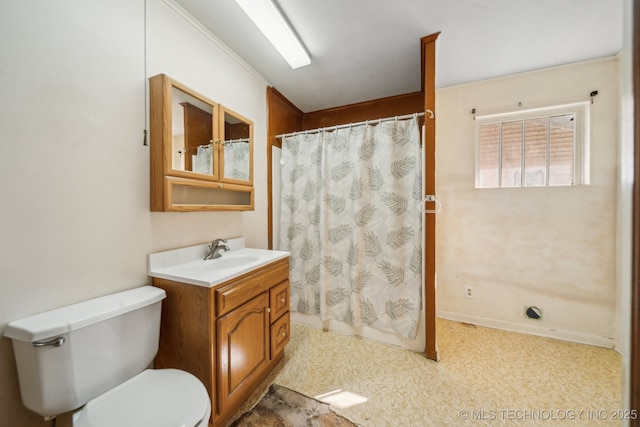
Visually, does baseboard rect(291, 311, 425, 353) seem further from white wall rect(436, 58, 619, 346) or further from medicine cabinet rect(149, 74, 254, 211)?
medicine cabinet rect(149, 74, 254, 211)

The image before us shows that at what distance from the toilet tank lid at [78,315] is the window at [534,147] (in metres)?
2.70

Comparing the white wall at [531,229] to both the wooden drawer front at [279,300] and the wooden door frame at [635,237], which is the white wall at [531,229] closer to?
the wooden drawer front at [279,300]

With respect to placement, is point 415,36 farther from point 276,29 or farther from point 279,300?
point 279,300

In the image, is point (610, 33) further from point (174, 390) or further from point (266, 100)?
point (174, 390)

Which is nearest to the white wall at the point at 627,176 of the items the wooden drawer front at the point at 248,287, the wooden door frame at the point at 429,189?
the wooden drawer front at the point at 248,287

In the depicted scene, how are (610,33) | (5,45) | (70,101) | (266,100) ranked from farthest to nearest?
(266,100)
(610,33)
(70,101)
(5,45)

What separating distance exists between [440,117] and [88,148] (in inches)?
106

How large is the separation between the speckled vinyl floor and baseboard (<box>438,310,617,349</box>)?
2.5 inches

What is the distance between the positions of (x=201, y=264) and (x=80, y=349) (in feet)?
2.00

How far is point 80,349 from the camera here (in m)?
0.84

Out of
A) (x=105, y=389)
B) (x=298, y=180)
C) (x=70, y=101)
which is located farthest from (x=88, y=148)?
(x=298, y=180)

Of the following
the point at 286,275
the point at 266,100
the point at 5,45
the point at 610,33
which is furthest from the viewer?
the point at 266,100

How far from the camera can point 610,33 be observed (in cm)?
154

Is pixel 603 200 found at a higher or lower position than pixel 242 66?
lower
